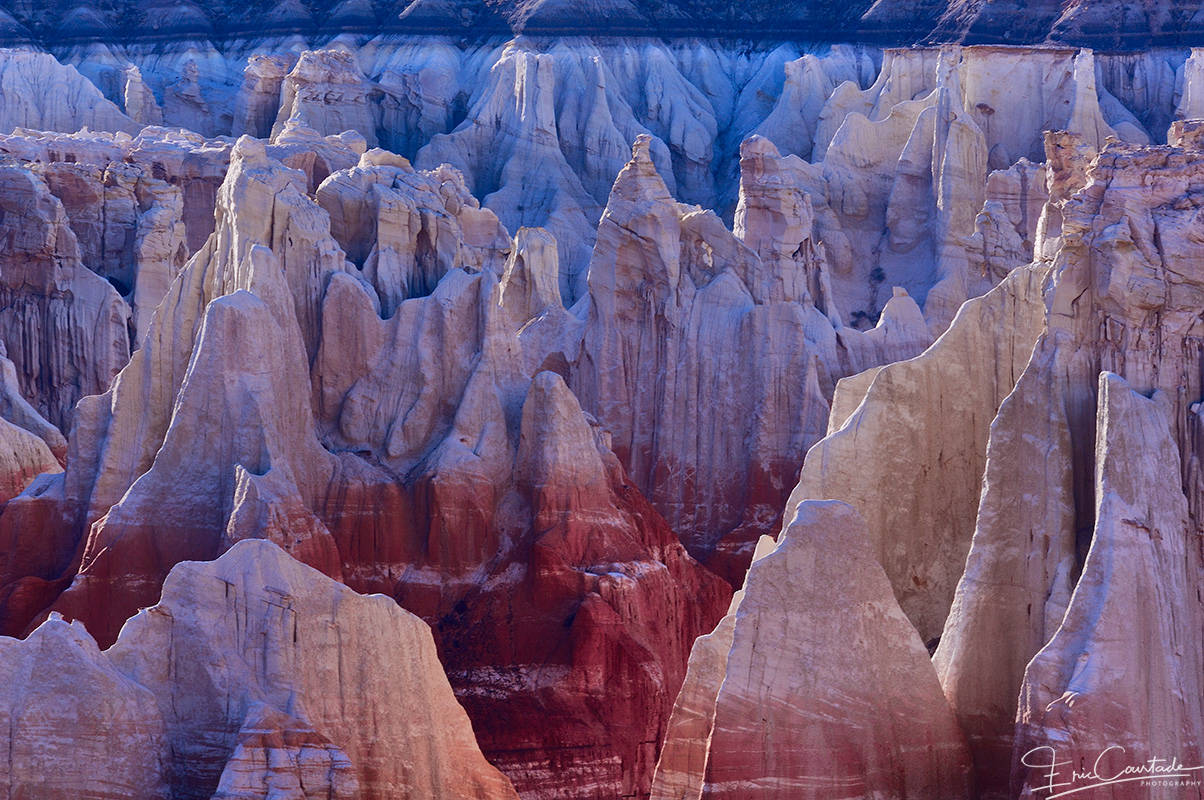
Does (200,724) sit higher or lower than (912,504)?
lower

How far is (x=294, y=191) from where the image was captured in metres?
36.2

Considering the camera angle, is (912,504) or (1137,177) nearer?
(1137,177)

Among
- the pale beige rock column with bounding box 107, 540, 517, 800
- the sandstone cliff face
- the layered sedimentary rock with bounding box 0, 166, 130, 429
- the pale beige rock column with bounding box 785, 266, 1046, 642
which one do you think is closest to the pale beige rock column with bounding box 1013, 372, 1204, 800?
the sandstone cliff face

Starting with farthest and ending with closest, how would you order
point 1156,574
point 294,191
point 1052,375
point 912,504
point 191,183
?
point 191,183, point 294,191, point 912,504, point 1052,375, point 1156,574

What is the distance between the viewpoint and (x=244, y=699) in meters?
22.8

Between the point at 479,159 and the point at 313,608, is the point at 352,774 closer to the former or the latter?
the point at 313,608

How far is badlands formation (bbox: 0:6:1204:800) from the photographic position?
2177 centimetres

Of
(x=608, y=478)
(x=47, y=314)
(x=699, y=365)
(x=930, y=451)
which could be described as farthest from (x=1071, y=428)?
(x=47, y=314)

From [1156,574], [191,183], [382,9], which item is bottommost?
[1156,574]

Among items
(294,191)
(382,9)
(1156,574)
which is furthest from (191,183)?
(1156,574)

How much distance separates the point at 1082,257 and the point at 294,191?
53.8 feet
